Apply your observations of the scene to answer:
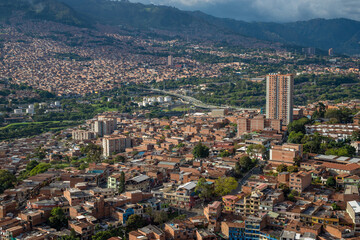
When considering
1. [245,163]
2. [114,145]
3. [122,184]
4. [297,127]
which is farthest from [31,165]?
[297,127]

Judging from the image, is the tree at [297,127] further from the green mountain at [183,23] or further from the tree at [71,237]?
the green mountain at [183,23]

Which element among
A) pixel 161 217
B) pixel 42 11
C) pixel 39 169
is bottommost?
pixel 161 217

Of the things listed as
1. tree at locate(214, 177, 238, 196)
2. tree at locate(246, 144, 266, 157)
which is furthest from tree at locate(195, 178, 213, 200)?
tree at locate(246, 144, 266, 157)

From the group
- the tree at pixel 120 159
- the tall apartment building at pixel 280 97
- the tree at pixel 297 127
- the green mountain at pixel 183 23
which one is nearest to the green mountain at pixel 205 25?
the green mountain at pixel 183 23

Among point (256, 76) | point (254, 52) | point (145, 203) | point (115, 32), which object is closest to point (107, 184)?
point (145, 203)

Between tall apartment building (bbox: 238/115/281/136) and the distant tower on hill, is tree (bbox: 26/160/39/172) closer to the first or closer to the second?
tall apartment building (bbox: 238/115/281/136)

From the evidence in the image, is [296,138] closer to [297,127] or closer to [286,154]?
[297,127]
